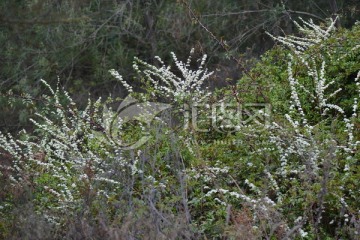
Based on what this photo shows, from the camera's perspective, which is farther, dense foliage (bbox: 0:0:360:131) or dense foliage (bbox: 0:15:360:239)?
dense foliage (bbox: 0:0:360:131)

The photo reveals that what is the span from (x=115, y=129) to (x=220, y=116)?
99cm

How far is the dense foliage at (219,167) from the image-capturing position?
4.21m

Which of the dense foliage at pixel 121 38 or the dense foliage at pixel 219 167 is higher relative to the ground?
the dense foliage at pixel 121 38

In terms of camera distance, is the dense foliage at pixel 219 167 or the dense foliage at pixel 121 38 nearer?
the dense foliage at pixel 219 167

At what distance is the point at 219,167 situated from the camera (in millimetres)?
5133

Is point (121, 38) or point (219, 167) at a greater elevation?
point (121, 38)

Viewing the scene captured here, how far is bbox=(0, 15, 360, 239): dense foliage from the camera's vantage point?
13.8ft

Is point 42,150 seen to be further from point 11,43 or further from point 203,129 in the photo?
point 11,43

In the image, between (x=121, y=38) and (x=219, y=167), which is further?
(x=121, y=38)

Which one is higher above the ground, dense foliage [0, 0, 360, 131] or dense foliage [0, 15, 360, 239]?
dense foliage [0, 0, 360, 131]

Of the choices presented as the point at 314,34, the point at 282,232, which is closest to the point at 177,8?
the point at 314,34

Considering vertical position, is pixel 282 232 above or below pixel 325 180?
below

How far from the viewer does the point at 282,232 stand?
414 centimetres

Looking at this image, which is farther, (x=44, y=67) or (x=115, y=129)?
(x=44, y=67)
